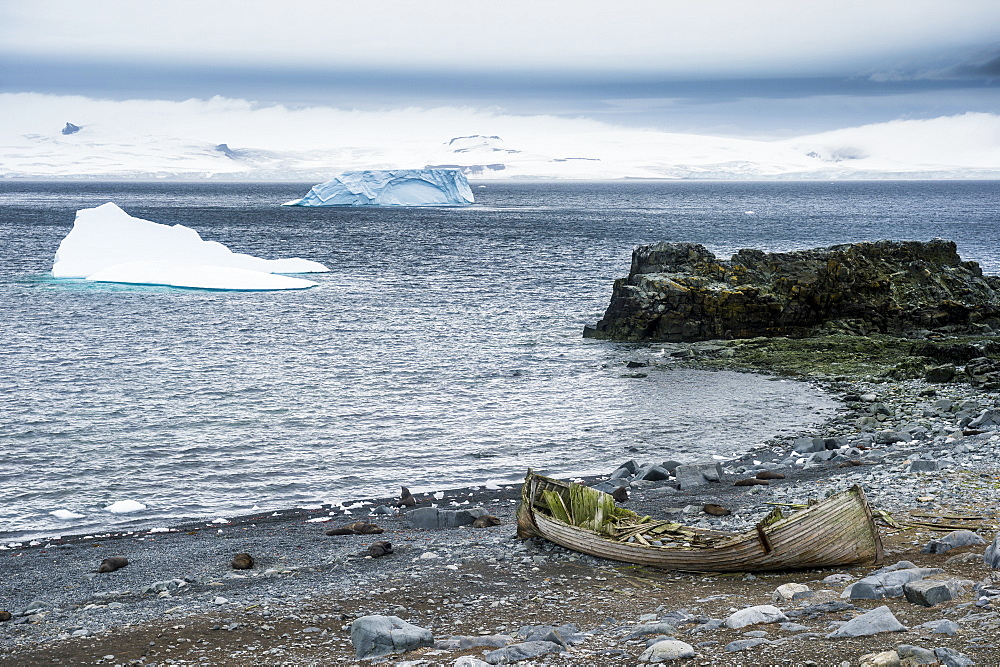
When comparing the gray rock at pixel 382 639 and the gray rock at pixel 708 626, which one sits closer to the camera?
the gray rock at pixel 708 626

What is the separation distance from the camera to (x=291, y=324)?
29.3 metres

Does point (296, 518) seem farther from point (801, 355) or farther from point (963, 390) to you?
point (801, 355)

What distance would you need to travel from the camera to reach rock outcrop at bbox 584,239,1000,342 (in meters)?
25.2

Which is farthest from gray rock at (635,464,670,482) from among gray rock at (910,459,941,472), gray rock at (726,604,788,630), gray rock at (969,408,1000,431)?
gray rock at (726,604,788,630)

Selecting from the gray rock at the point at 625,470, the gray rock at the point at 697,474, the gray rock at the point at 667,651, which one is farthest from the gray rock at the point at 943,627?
the gray rock at the point at 625,470

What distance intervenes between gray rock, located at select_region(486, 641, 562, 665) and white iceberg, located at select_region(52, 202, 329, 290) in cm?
3523

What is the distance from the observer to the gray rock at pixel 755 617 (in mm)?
6398

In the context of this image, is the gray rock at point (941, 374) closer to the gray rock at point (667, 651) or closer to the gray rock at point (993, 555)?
the gray rock at point (993, 555)

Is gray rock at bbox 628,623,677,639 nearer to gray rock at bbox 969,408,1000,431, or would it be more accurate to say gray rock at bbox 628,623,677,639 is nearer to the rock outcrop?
gray rock at bbox 969,408,1000,431

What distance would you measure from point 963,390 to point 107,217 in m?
37.3

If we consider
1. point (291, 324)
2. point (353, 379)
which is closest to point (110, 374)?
point (353, 379)

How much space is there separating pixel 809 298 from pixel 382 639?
21.6m

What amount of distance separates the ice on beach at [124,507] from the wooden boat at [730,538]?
19.1 ft

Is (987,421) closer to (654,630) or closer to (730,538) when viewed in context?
(730,538)
